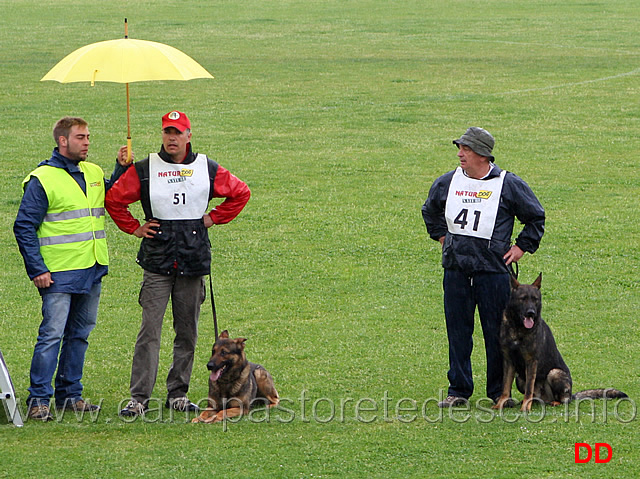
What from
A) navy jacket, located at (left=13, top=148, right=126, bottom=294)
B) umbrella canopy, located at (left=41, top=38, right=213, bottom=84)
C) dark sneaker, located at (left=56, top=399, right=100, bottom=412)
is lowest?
dark sneaker, located at (left=56, top=399, right=100, bottom=412)

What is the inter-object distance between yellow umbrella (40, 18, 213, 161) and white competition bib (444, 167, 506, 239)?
93.2 inches

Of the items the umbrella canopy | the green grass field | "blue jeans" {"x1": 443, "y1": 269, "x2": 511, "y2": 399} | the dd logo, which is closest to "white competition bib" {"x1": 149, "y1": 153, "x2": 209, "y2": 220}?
the umbrella canopy

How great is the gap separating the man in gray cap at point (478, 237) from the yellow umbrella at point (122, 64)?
233 cm

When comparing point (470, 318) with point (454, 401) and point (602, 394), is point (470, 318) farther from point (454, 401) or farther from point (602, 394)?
point (602, 394)

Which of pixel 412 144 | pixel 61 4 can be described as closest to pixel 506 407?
pixel 412 144

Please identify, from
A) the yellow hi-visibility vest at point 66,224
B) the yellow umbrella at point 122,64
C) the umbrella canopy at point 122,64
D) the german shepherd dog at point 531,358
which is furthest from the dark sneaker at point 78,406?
the german shepherd dog at point 531,358

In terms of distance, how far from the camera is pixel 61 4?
49062 millimetres

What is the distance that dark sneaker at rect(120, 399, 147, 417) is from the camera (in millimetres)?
8961

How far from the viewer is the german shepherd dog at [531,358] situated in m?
8.85

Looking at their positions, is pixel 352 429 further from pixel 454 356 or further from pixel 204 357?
pixel 204 357

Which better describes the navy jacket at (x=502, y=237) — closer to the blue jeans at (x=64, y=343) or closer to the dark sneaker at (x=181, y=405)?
the dark sneaker at (x=181, y=405)

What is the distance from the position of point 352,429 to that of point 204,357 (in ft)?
9.77

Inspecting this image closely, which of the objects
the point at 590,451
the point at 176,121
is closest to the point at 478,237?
the point at 590,451

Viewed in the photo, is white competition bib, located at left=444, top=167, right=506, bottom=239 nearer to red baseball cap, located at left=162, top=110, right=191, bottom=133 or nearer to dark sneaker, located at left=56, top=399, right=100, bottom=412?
red baseball cap, located at left=162, top=110, right=191, bottom=133
